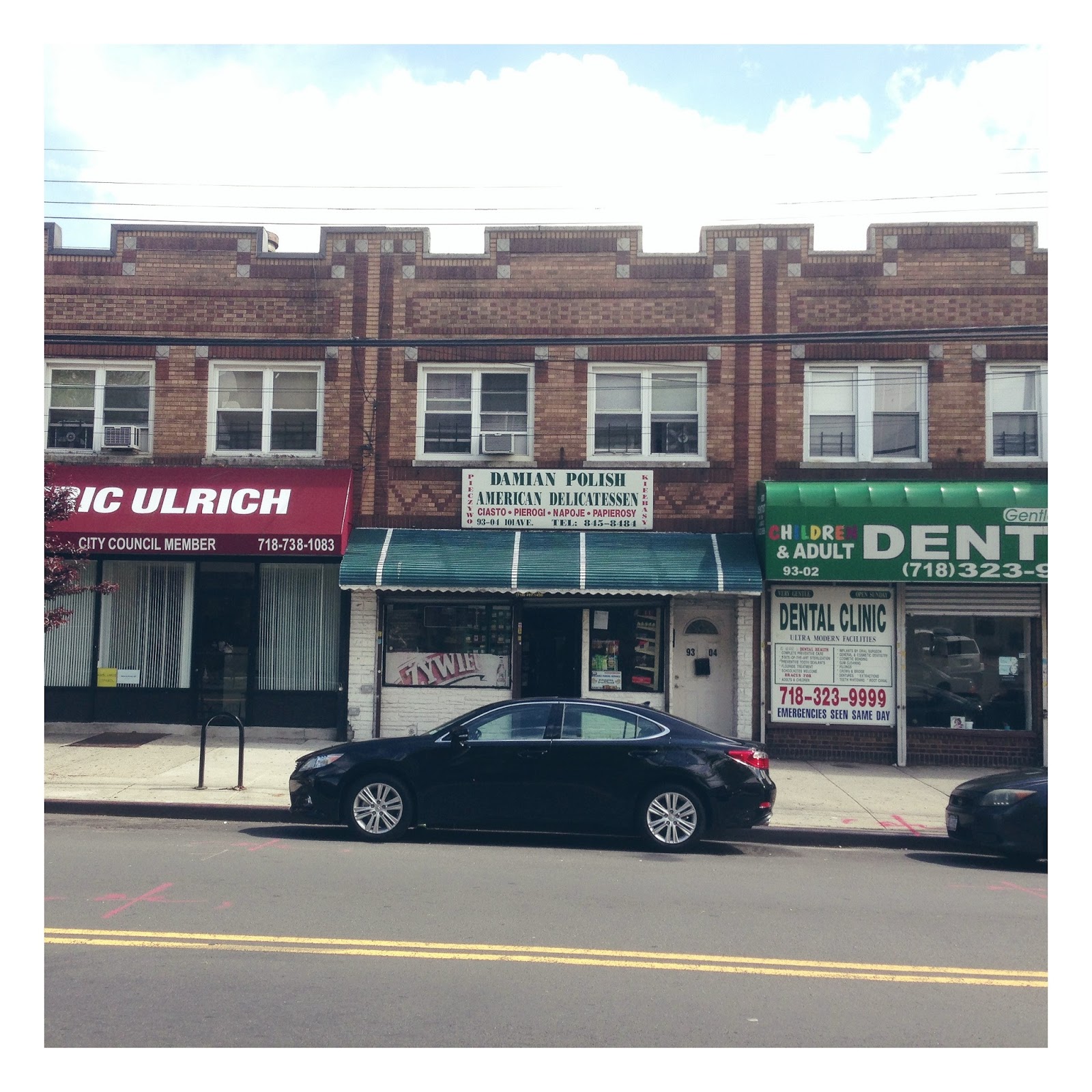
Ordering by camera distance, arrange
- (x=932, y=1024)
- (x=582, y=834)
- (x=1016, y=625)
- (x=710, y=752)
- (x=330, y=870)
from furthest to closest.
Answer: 1. (x=1016, y=625)
2. (x=582, y=834)
3. (x=710, y=752)
4. (x=330, y=870)
5. (x=932, y=1024)

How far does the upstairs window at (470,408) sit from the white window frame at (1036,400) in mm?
6823

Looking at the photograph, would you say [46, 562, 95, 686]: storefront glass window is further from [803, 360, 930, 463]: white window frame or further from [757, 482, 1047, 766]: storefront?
[803, 360, 930, 463]: white window frame

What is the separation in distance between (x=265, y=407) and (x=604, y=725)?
851 cm

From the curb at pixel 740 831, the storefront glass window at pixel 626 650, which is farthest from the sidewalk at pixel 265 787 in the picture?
the storefront glass window at pixel 626 650

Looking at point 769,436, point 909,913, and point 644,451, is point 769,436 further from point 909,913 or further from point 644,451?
point 909,913

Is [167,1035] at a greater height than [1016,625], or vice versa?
[1016,625]

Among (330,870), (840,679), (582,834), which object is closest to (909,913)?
(582,834)

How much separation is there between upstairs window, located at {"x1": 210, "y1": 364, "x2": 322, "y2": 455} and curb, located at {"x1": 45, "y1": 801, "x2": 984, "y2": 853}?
20.8 ft

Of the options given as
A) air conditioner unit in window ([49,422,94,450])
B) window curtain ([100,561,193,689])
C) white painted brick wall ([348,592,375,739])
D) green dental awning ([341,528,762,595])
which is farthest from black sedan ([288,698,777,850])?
air conditioner unit in window ([49,422,94,450])

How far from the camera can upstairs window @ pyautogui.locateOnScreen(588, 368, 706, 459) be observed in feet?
49.7

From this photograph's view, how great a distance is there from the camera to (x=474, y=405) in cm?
1534

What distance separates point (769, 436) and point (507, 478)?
3.99 meters

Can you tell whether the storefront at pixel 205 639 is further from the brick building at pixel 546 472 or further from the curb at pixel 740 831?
the curb at pixel 740 831

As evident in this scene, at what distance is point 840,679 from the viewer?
47.8 ft
